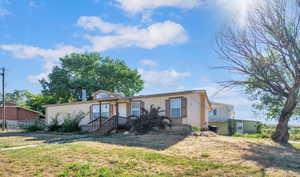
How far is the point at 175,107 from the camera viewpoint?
16422 mm

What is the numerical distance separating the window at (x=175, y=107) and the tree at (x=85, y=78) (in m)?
19.5

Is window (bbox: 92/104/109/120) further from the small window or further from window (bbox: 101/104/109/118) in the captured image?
the small window

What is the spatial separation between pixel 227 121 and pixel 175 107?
8.06 m

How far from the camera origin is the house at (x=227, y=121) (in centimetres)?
2232

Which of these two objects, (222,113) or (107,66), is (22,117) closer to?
(107,66)

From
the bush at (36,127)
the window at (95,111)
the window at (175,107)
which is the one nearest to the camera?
the window at (175,107)

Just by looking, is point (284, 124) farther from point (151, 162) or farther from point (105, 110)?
point (105, 110)

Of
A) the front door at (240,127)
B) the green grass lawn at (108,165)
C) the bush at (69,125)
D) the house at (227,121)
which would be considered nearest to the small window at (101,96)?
the bush at (69,125)

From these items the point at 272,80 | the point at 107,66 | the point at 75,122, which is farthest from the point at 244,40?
the point at 107,66

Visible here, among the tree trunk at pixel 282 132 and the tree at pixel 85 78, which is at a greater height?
the tree at pixel 85 78

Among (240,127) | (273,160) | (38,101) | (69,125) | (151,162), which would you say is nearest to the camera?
(151,162)

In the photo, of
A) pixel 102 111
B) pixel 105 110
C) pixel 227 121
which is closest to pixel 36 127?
pixel 102 111

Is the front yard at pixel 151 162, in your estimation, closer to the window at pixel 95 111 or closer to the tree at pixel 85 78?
the window at pixel 95 111

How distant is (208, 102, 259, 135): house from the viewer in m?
22.3
